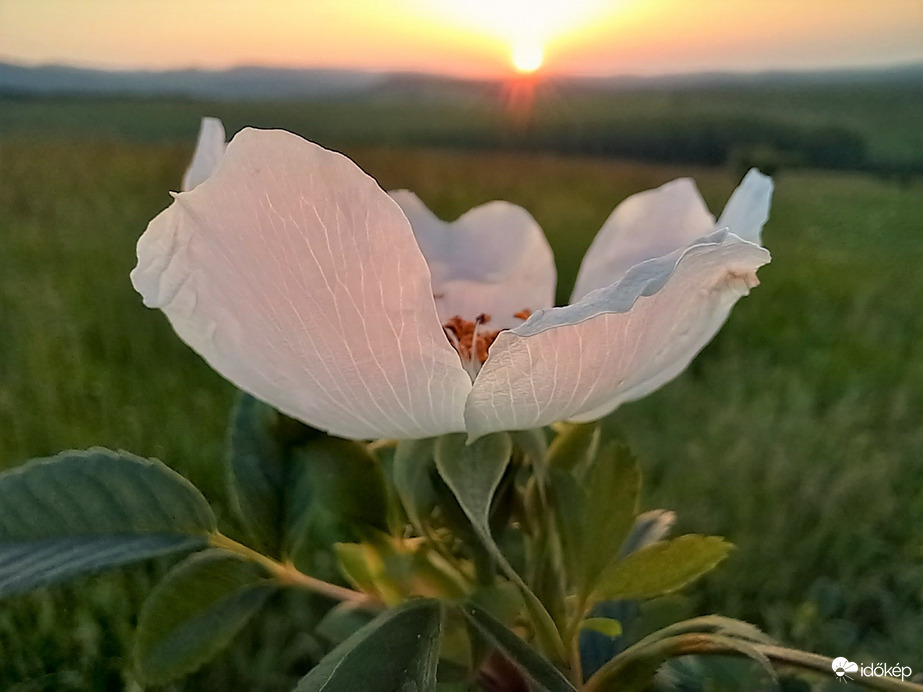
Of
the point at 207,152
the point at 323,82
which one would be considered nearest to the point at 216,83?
the point at 323,82

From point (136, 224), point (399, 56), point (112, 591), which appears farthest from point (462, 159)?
point (112, 591)

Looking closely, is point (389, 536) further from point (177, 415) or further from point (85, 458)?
point (177, 415)

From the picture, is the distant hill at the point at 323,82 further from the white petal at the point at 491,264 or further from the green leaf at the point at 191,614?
the green leaf at the point at 191,614

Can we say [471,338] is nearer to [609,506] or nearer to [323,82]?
[609,506]

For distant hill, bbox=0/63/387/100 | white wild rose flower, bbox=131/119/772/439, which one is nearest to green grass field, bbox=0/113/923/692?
distant hill, bbox=0/63/387/100

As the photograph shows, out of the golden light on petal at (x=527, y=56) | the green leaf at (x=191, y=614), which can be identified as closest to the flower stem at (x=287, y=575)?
the green leaf at (x=191, y=614)

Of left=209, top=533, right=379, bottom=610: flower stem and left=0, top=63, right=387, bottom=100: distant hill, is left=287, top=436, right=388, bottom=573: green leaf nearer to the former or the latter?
left=209, top=533, right=379, bottom=610: flower stem
